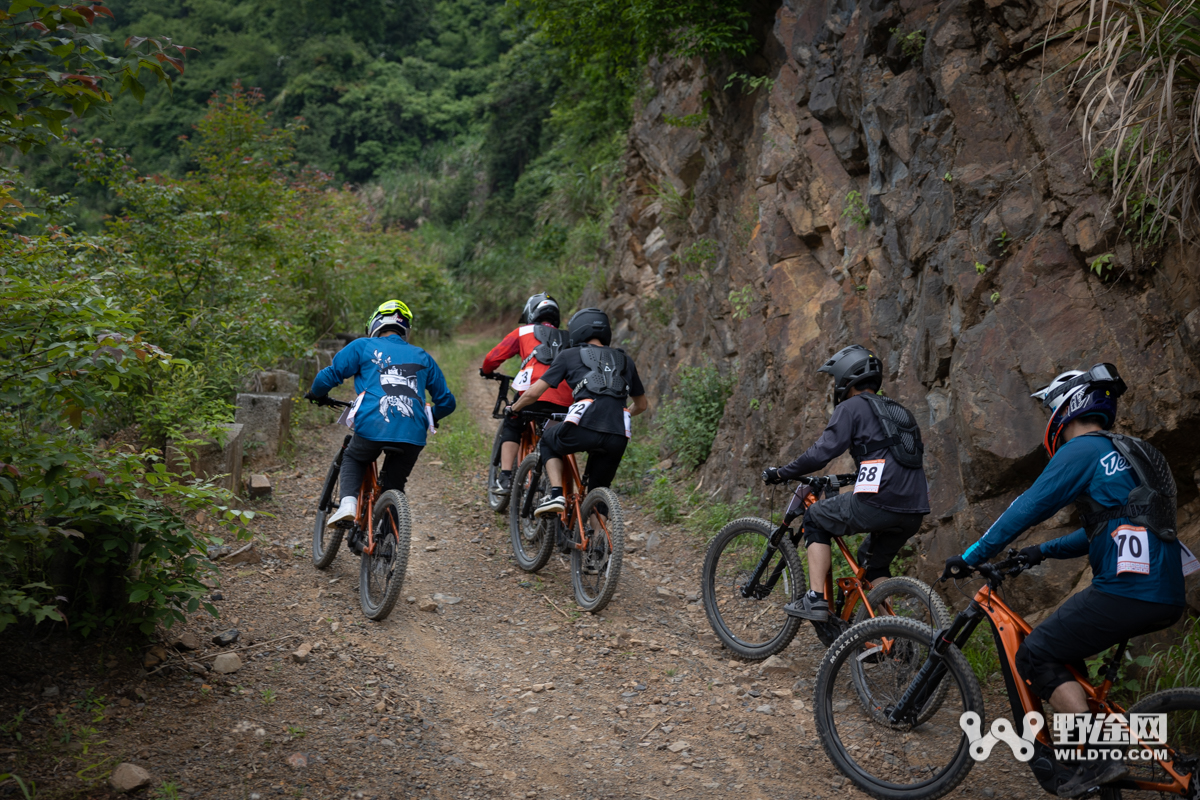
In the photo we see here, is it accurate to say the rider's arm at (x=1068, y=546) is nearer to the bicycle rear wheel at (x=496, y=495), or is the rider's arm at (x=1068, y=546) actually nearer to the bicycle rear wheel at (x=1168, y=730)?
the bicycle rear wheel at (x=1168, y=730)

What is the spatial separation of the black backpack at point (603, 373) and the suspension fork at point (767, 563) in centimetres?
155

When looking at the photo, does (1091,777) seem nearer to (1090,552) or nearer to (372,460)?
(1090,552)

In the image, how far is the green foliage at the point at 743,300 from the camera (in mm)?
8409

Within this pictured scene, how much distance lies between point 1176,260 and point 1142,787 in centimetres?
277

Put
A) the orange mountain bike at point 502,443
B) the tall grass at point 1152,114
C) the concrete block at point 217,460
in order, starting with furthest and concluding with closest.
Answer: the orange mountain bike at point 502,443 → the concrete block at point 217,460 → the tall grass at point 1152,114

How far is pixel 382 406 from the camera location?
539 cm

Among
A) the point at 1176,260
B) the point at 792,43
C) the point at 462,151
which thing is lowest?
the point at 1176,260

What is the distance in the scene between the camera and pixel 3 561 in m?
3.42

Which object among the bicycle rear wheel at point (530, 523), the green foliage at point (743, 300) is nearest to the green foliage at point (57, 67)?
the bicycle rear wheel at point (530, 523)

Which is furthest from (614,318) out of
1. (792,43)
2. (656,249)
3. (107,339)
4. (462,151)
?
(462,151)

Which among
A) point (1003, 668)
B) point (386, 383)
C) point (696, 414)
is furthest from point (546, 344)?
point (1003, 668)

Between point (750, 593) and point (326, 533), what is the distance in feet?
10.5

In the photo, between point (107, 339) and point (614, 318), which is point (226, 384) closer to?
point (107, 339)

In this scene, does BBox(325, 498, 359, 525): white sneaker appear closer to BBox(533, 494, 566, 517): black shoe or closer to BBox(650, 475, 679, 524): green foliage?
BBox(533, 494, 566, 517): black shoe
